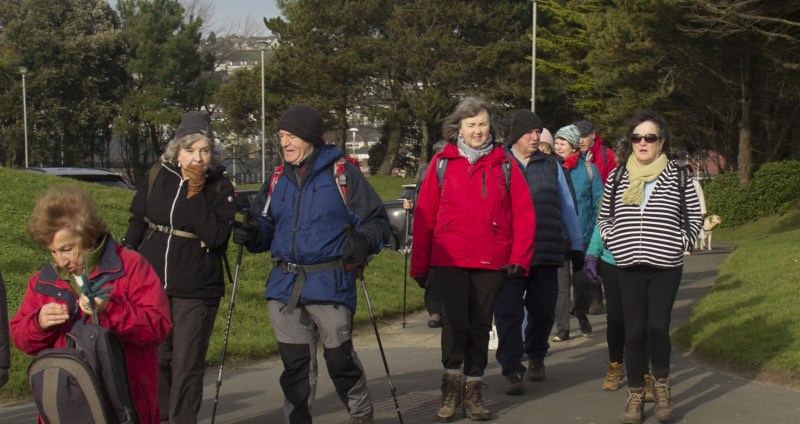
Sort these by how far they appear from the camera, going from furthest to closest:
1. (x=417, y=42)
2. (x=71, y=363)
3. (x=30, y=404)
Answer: (x=417, y=42)
(x=30, y=404)
(x=71, y=363)

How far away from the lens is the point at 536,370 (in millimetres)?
7152

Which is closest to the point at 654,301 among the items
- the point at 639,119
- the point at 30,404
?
the point at 639,119

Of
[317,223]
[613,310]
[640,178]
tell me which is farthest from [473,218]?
[613,310]

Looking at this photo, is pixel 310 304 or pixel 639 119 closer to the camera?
pixel 310 304

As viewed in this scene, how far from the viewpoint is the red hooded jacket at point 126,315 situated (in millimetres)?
3406

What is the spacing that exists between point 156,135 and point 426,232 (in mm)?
50087

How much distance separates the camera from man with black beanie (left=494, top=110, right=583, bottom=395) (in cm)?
670

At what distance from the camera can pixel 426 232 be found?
600cm

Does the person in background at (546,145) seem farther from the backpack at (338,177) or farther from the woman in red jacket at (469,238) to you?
the backpack at (338,177)

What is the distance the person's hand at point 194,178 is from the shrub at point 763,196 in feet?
84.6

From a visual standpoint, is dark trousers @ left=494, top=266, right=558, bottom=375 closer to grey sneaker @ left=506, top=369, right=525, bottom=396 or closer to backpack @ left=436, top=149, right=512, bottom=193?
grey sneaker @ left=506, top=369, right=525, bottom=396

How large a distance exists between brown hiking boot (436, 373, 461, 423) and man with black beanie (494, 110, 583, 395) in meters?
0.82

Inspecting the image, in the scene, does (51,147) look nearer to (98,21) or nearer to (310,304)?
(98,21)

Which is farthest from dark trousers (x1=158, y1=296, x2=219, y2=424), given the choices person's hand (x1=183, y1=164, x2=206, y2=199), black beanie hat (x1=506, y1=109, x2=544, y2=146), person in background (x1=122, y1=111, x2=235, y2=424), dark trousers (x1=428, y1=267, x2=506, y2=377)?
black beanie hat (x1=506, y1=109, x2=544, y2=146)
